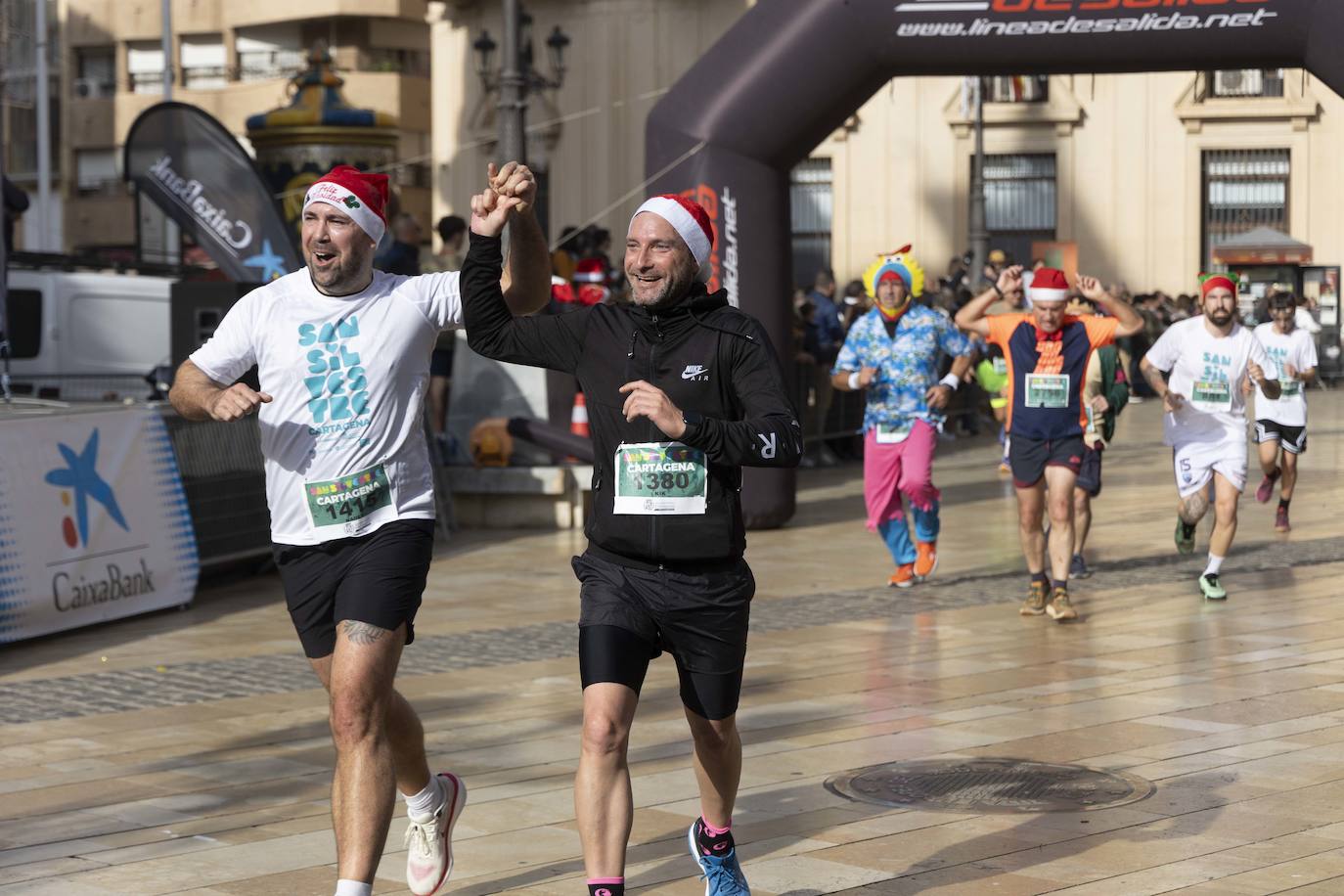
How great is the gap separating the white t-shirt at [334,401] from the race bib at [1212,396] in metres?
7.58

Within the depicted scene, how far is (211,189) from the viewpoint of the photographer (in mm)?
16094

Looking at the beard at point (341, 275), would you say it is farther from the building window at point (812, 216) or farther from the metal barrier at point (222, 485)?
the building window at point (812, 216)

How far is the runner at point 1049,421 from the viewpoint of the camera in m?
11.4

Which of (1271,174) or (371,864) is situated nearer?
(371,864)

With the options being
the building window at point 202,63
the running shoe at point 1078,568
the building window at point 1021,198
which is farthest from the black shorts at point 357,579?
the building window at point 202,63

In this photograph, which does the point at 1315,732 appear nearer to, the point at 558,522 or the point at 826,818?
the point at 826,818

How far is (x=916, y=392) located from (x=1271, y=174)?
29631mm

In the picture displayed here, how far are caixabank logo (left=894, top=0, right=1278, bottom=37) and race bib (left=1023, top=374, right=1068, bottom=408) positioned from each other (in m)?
3.41

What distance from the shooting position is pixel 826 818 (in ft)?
22.1

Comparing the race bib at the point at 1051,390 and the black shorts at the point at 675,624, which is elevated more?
the race bib at the point at 1051,390

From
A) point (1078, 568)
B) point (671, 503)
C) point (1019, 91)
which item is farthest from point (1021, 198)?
point (671, 503)

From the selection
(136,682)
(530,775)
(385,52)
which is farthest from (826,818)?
(385,52)

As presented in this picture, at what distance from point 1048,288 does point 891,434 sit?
1653mm

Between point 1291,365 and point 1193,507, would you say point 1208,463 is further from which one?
point 1291,365
